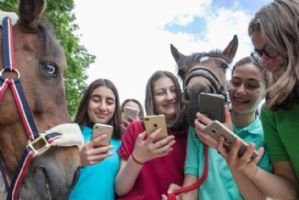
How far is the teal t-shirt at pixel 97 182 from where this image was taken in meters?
3.48

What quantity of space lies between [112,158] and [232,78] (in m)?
1.47

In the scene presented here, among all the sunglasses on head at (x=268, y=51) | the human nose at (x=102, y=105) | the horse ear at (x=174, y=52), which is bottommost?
the human nose at (x=102, y=105)

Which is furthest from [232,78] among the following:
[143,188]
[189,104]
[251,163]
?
[143,188]

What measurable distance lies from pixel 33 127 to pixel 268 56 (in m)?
1.84

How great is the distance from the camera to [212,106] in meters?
2.91

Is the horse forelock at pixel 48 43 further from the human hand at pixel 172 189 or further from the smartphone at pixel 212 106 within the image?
the human hand at pixel 172 189

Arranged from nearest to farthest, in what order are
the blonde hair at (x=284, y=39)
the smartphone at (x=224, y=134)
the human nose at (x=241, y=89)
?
the blonde hair at (x=284, y=39) → the smartphone at (x=224, y=134) → the human nose at (x=241, y=89)

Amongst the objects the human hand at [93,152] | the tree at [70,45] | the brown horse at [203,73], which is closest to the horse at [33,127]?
the human hand at [93,152]

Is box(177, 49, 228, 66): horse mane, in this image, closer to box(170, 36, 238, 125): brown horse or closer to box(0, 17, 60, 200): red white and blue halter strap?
box(170, 36, 238, 125): brown horse

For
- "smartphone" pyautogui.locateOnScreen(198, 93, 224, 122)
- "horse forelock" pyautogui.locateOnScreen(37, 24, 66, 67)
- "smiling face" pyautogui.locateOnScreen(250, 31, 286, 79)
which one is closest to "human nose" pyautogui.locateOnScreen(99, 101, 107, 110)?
"horse forelock" pyautogui.locateOnScreen(37, 24, 66, 67)

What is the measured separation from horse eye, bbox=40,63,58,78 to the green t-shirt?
68.8 inches

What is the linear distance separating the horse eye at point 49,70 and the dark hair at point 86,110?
131 cm

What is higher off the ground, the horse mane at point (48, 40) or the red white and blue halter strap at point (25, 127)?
the horse mane at point (48, 40)

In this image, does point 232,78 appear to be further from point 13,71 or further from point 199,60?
point 13,71
